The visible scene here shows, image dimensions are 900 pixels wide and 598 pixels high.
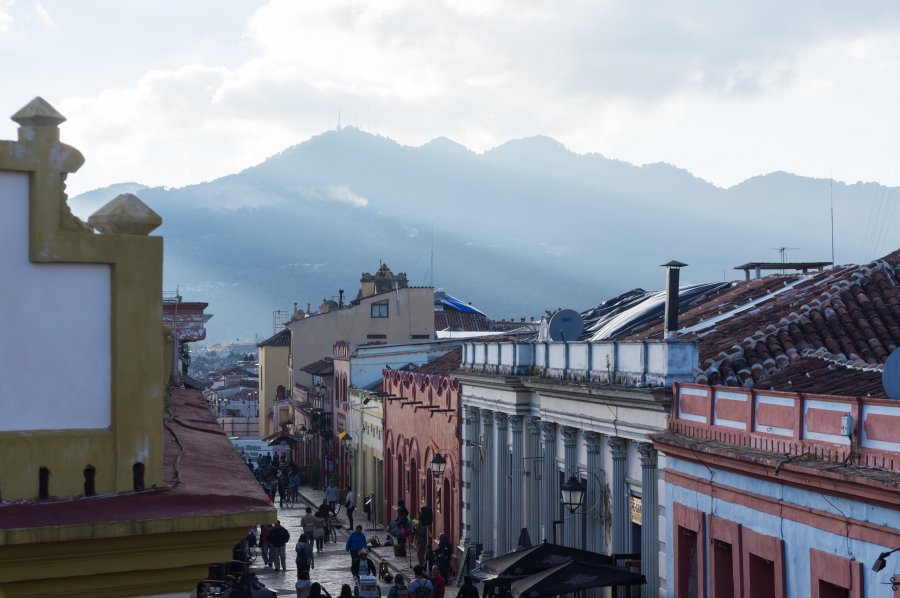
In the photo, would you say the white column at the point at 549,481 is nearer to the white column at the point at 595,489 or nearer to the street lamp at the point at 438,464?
the white column at the point at 595,489

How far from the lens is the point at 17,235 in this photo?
6.01m

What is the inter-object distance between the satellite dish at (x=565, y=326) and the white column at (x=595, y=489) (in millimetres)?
4181

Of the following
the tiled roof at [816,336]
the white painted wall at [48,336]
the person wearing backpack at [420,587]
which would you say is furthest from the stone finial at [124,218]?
the person wearing backpack at [420,587]

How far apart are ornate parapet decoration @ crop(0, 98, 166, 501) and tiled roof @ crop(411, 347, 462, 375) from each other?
32932mm

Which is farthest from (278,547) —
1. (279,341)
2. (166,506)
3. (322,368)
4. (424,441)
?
(279,341)

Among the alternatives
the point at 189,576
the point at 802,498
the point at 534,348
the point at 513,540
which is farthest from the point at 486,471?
the point at 189,576

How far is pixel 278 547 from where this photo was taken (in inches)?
1293

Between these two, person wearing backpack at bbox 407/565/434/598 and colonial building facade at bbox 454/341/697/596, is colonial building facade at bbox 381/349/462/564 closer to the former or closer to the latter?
colonial building facade at bbox 454/341/697/596

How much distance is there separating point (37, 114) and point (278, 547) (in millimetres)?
27835

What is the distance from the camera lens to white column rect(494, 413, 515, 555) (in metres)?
28.1

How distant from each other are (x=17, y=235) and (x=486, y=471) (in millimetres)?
24425

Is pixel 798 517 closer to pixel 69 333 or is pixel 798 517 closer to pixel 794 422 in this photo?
pixel 794 422

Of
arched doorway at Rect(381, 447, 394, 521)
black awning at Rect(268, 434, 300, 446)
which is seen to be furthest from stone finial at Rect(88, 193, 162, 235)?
black awning at Rect(268, 434, 300, 446)

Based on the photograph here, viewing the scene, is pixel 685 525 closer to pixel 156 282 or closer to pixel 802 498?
pixel 802 498
